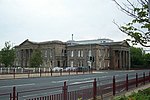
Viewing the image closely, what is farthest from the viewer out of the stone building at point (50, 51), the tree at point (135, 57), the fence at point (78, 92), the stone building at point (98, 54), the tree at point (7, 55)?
the tree at point (135, 57)

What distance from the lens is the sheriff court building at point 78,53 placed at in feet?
343

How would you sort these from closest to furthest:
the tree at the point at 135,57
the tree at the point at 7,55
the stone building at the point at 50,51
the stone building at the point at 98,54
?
the tree at the point at 7,55, the stone building at the point at 98,54, the stone building at the point at 50,51, the tree at the point at 135,57

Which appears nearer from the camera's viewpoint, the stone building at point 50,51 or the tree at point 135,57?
the stone building at point 50,51

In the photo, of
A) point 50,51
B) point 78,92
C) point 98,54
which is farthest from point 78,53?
point 78,92

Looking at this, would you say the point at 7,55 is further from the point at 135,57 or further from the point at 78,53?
the point at 135,57

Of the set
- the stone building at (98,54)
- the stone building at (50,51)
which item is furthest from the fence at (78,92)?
the stone building at (50,51)

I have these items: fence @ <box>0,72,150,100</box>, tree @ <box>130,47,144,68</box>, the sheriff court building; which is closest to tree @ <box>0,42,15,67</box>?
the sheriff court building

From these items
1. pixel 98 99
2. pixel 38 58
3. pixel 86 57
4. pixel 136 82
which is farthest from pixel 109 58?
pixel 98 99

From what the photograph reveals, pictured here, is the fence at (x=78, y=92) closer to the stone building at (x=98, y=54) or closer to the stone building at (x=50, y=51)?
the stone building at (x=98, y=54)

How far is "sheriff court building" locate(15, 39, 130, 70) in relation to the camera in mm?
104625

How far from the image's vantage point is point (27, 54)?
11950 cm

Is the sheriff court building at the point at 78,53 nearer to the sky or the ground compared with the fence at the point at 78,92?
nearer to the sky

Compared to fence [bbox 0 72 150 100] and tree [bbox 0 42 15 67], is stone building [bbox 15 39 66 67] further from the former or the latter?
fence [bbox 0 72 150 100]

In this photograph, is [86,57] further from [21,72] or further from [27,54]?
[21,72]
